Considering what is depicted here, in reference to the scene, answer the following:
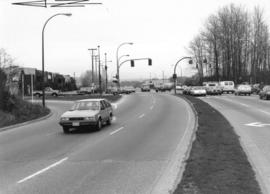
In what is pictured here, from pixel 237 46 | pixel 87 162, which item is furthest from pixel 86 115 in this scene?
pixel 237 46

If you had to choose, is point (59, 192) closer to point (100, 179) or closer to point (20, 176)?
point (100, 179)

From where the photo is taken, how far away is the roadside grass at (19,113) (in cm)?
2869

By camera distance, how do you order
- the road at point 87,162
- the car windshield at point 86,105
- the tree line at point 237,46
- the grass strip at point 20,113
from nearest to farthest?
1. the road at point 87,162
2. the car windshield at point 86,105
3. the grass strip at point 20,113
4. the tree line at point 237,46

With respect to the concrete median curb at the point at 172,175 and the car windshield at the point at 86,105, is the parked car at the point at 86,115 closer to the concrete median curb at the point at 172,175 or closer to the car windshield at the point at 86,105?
the car windshield at the point at 86,105

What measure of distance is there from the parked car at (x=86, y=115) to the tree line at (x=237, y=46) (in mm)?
75929

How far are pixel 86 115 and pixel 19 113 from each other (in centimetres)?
1284

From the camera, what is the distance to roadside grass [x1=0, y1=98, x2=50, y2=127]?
28.7 metres

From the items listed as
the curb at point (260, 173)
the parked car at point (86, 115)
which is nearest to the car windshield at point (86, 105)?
the parked car at point (86, 115)

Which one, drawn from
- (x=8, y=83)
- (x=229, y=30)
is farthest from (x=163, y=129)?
(x=229, y=30)

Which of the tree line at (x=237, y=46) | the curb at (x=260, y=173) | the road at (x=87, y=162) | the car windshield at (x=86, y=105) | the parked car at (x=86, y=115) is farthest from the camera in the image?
the tree line at (x=237, y=46)

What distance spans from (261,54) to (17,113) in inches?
3105

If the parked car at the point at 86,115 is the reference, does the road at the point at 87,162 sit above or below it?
below

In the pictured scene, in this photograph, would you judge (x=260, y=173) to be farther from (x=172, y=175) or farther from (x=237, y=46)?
(x=237, y=46)

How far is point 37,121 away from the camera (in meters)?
30.7
